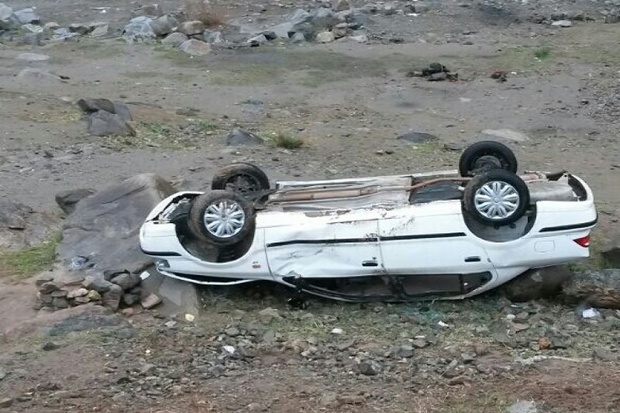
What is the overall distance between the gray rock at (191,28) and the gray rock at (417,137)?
800cm

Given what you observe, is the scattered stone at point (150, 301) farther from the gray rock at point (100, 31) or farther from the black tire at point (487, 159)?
the gray rock at point (100, 31)

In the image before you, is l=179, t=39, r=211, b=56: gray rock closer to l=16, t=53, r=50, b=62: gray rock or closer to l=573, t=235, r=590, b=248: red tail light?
l=16, t=53, r=50, b=62: gray rock

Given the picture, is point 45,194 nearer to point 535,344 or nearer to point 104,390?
point 104,390

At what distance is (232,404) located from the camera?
627 centimetres

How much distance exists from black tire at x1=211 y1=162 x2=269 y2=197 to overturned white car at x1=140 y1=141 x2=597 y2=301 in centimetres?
72

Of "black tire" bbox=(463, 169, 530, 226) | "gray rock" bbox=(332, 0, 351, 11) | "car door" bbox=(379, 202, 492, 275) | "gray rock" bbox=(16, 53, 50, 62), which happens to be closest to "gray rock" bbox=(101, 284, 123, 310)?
"car door" bbox=(379, 202, 492, 275)

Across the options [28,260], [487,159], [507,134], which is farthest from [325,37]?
[28,260]

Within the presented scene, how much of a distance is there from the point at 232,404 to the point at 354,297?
181cm

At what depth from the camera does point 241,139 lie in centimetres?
1269

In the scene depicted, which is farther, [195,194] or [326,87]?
[326,87]

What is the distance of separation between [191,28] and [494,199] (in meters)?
13.7

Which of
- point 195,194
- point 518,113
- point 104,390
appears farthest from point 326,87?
point 104,390

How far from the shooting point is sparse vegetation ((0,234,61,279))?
860 centimetres

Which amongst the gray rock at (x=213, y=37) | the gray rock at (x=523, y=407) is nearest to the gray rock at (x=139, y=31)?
the gray rock at (x=213, y=37)
